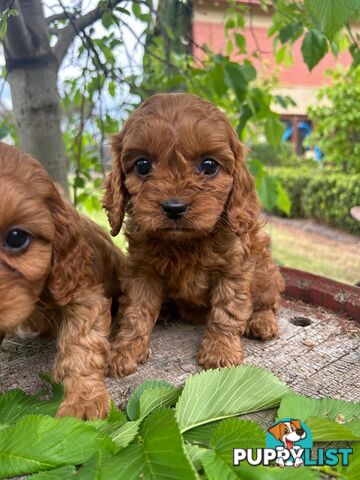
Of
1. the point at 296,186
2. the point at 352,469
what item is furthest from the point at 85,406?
the point at 296,186

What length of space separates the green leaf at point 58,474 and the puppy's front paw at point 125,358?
81 cm

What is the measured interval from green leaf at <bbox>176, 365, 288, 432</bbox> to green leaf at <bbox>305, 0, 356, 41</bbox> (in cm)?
121

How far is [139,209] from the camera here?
2080 millimetres

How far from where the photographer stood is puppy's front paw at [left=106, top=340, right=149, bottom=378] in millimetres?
2164

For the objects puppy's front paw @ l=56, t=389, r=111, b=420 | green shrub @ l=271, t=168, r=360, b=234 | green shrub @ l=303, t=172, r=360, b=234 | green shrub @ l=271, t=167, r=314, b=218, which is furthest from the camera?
green shrub @ l=271, t=167, r=314, b=218

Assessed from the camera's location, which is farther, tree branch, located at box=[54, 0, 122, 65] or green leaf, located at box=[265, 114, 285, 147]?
green leaf, located at box=[265, 114, 285, 147]

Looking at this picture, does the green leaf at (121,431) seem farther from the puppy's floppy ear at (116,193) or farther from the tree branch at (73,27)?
the tree branch at (73,27)

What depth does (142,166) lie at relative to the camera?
2.23 m

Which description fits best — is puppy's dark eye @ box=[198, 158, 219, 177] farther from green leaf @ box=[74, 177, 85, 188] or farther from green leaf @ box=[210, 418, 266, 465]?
green leaf @ box=[74, 177, 85, 188]

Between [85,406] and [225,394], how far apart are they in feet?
1.79

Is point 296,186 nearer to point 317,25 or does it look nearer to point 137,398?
point 317,25

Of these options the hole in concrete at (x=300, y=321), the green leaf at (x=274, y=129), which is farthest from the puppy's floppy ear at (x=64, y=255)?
the green leaf at (x=274, y=129)

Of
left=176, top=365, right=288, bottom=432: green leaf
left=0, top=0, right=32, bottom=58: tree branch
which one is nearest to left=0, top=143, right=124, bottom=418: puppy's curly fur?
left=176, top=365, right=288, bottom=432: green leaf

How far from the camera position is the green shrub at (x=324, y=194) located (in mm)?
8849
